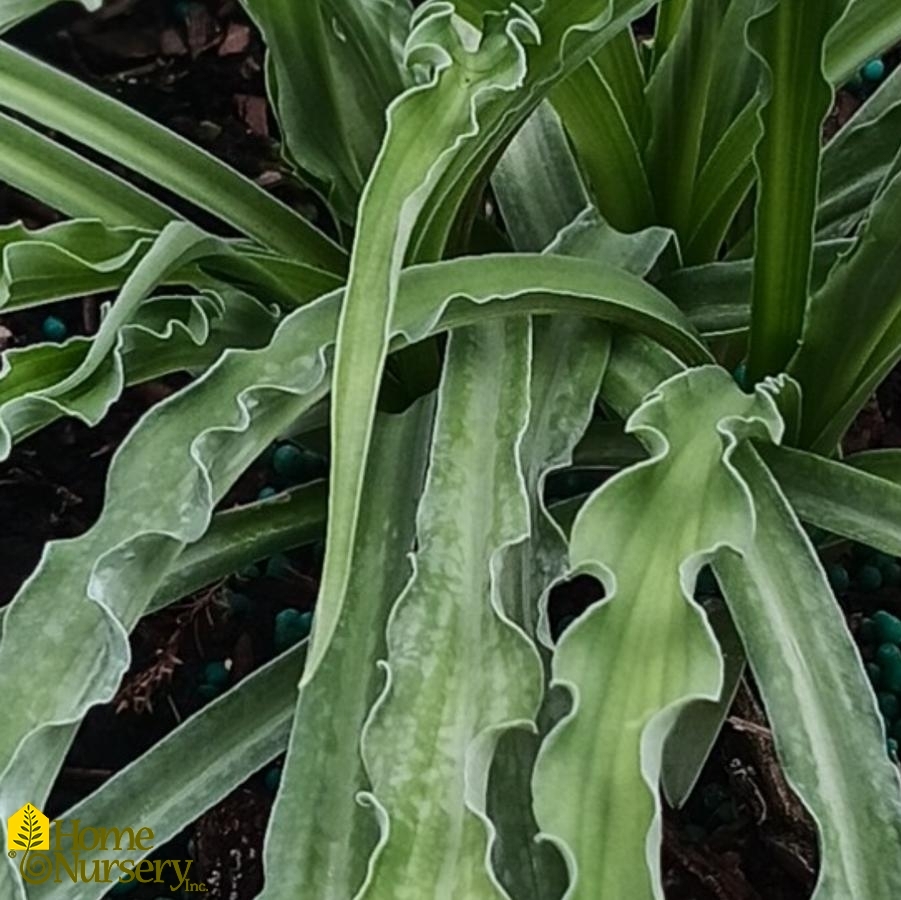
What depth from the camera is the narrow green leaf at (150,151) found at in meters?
0.60

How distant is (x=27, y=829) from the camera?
431 mm

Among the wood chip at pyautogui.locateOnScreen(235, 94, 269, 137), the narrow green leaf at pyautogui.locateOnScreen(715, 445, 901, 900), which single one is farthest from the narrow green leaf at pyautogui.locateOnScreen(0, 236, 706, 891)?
the wood chip at pyautogui.locateOnScreen(235, 94, 269, 137)

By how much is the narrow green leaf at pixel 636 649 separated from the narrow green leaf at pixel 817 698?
3 centimetres

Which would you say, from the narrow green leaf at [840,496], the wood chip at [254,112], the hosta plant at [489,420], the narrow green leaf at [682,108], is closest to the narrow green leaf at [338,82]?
the hosta plant at [489,420]

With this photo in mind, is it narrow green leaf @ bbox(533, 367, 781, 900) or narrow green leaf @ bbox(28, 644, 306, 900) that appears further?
narrow green leaf @ bbox(28, 644, 306, 900)

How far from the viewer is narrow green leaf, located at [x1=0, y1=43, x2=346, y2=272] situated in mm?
602

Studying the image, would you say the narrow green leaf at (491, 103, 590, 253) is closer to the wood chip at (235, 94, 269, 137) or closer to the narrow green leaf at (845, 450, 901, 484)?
the narrow green leaf at (845, 450, 901, 484)

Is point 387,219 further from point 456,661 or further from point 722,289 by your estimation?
point 722,289

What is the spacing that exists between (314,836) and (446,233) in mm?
227

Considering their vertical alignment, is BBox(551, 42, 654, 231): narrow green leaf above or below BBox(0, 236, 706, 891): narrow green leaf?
above

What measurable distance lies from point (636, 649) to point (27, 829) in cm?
19

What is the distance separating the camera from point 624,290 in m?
0.54

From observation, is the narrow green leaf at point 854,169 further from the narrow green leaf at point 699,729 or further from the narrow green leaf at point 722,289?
the narrow green leaf at point 699,729

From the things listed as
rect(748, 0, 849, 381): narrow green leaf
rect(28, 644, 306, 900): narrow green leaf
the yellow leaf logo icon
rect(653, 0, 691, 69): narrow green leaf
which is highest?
rect(653, 0, 691, 69): narrow green leaf
